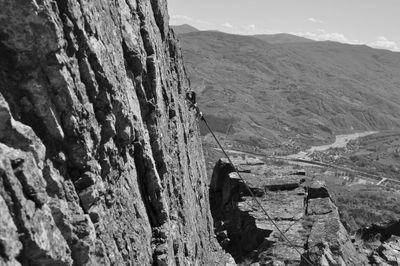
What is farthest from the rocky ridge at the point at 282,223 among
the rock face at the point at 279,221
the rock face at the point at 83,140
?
the rock face at the point at 83,140

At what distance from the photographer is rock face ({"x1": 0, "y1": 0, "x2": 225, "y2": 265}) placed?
988 cm

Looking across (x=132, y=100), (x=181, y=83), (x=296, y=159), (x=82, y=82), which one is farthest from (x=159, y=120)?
(x=296, y=159)

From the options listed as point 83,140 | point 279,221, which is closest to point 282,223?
point 279,221

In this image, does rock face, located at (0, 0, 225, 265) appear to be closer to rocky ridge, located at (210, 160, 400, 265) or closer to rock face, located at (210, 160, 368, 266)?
rock face, located at (210, 160, 368, 266)

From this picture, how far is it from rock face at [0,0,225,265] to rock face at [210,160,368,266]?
11923 mm

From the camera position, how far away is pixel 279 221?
3275 cm

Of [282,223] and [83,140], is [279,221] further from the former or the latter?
[83,140]

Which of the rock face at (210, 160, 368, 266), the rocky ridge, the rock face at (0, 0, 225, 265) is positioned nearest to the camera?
the rock face at (0, 0, 225, 265)

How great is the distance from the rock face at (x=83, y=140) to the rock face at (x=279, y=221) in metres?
11.9

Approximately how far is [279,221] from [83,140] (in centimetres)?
2341

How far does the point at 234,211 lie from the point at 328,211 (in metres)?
7.15

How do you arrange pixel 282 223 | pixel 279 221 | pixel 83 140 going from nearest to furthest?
pixel 83 140, pixel 282 223, pixel 279 221

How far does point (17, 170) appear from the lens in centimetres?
962

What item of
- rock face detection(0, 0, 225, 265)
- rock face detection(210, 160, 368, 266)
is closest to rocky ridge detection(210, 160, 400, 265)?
rock face detection(210, 160, 368, 266)
